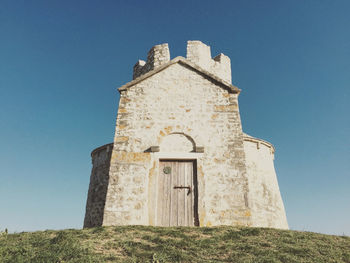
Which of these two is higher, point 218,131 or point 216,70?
point 216,70

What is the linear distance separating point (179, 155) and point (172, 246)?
343cm

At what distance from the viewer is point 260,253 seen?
220 inches

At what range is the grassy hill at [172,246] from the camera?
5.27m

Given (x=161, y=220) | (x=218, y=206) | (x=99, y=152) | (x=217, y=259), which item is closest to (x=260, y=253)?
(x=217, y=259)

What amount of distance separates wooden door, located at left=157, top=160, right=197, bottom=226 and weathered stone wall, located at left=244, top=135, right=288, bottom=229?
12.6ft

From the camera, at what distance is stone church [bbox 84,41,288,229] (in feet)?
26.4

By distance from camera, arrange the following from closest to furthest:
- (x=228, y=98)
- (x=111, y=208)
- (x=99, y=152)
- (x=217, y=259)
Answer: (x=217, y=259) < (x=111, y=208) < (x=228, y=98) < (x=99, y=152)

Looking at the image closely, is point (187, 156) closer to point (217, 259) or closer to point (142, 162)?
point (142, 162)

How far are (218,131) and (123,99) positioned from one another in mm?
3742

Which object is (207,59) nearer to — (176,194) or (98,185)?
(176,194)

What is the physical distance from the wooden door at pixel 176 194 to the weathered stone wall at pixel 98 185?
3.96 metres

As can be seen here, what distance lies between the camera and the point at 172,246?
19.0ft

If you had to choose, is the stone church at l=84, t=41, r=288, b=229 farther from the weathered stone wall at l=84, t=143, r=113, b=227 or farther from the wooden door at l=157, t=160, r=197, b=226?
the weathered stone wall at l=84, t=143, r=113, b=227

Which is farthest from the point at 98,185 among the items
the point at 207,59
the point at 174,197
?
the point at 207,59
